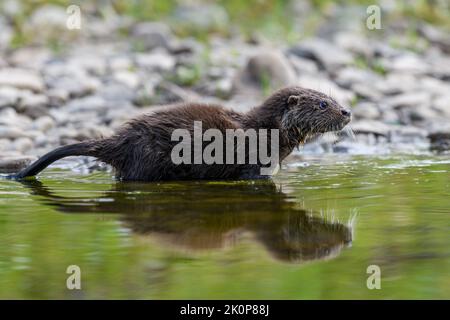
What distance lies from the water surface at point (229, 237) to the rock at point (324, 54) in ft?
20.3

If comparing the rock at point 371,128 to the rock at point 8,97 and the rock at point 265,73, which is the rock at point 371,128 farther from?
the rock at point 8,97

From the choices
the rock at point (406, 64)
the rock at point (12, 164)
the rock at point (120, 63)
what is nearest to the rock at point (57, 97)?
the rock at point (120, 63)

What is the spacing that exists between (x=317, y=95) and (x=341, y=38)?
24.7ft

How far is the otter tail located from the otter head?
1.76 meters

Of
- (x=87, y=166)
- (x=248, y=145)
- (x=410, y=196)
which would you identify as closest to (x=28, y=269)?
(x=410, y=196)

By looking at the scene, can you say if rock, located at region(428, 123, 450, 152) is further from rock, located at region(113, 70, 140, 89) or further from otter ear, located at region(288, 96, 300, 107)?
rock, located at region(113, 70, 140, 89)

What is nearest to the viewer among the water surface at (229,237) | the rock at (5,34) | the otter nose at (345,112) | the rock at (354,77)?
the water surface at (229,237)

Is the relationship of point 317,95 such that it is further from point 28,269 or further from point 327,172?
point 28,269

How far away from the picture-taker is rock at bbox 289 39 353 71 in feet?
44.1

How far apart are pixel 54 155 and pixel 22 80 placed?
13.9 feet

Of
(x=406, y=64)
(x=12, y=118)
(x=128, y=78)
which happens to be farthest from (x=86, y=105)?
(x=406, y=64)

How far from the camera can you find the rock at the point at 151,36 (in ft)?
48.5

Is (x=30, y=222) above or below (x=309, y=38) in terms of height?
below

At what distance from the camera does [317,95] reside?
8.20 meters
